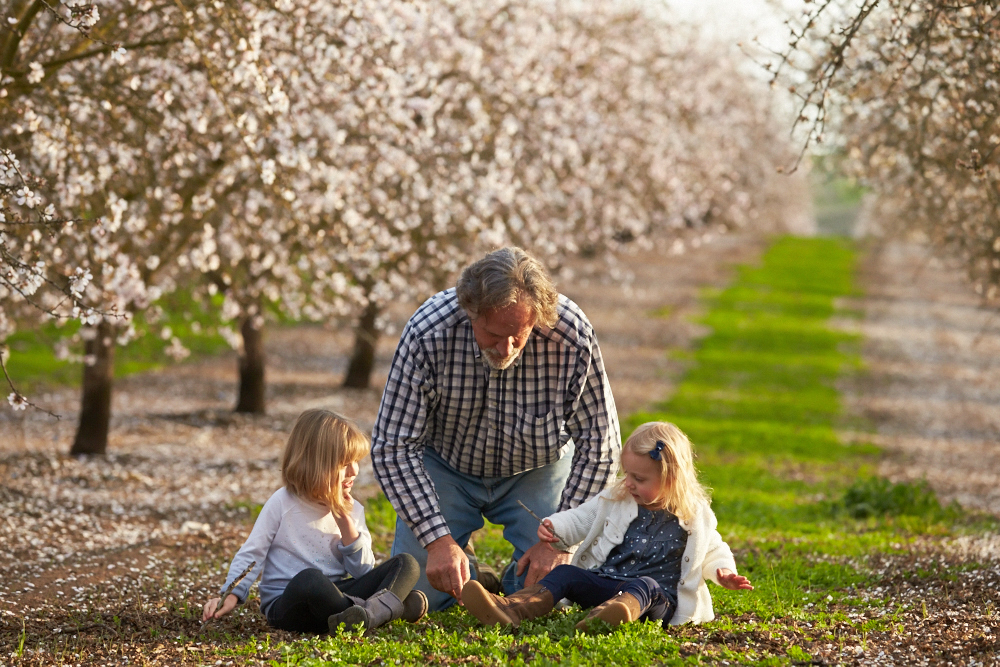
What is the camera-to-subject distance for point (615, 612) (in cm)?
429

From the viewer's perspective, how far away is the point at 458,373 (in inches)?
196

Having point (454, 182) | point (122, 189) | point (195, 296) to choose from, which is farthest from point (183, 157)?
point (195, 296)

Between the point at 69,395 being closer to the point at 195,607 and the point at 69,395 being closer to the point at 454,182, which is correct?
the point at 454,182

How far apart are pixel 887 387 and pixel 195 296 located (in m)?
12.5

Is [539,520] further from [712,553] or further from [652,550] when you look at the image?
[712,553]

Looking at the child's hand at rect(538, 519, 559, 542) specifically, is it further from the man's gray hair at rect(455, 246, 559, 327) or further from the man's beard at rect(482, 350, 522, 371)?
the man's gray hair at rect(455, 246, 559, 327)

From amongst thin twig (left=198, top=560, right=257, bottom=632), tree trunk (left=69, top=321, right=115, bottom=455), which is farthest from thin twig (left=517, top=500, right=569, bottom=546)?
tree trunk (left=69, top=321, right=115, bottom=455)

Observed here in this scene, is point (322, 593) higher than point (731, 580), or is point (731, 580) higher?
point (731, 580)

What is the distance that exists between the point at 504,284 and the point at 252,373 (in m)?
8.93

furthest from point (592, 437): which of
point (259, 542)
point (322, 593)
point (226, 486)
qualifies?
point (226, 486)

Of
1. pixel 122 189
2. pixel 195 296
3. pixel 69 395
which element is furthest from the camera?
pixel 69 395

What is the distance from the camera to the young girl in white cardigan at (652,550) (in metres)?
4.54

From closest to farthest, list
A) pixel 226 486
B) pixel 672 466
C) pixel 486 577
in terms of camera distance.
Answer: pixel 672 466 < pixel 486 577 < pixel 226 486

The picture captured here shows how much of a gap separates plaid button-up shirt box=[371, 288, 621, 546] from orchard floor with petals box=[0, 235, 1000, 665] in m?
0.92
